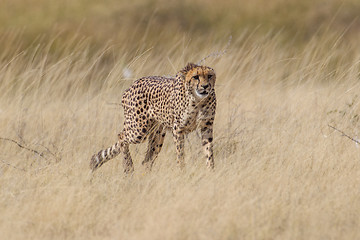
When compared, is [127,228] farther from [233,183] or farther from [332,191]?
[332,191]

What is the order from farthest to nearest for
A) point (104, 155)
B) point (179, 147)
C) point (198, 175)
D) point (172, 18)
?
point (172, 18) → point (104, 155) → point (179, 147) → point (198, 175)

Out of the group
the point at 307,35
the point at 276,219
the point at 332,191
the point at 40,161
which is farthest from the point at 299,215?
the point at 307,35

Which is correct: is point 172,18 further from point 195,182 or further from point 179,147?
point 195,182

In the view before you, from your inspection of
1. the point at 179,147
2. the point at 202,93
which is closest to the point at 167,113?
the point at 179,147

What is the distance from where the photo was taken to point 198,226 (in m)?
3.64

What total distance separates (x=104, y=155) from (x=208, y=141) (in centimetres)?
77

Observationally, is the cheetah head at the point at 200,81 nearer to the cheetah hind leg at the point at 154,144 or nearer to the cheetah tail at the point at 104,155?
the cheetah hind leg at the point at 154,144

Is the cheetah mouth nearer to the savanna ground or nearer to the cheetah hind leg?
the savanna ground

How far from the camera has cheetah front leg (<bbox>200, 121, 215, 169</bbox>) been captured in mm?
4637

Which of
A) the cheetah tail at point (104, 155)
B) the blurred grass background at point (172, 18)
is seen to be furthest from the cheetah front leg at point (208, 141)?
the blurred grass background at point (172, 18)

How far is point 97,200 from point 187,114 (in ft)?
2.90

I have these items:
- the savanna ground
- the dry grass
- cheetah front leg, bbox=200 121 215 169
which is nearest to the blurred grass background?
the savanna ground

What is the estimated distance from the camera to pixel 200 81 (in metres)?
4.48

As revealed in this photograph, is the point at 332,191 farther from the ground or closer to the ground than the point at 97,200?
closer to the ground
